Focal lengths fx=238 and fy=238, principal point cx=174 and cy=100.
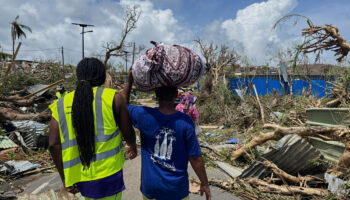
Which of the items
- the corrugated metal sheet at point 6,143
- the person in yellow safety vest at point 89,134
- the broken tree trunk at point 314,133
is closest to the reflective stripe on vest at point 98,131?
the person in yellow safety vest at point 89,134

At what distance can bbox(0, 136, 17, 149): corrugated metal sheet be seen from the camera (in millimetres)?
5324

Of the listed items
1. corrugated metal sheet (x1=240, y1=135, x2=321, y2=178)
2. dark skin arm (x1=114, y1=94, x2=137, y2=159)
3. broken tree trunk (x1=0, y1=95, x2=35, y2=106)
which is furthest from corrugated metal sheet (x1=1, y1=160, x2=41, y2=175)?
corrugated metal sheet (x1=240, y1=135, x2=321, y2=178)

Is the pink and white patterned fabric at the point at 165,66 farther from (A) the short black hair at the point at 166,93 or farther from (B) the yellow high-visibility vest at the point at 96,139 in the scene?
(B) the yellow high-visibility vest at the point at 96,139

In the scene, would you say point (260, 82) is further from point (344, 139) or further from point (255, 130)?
point (344, 139)

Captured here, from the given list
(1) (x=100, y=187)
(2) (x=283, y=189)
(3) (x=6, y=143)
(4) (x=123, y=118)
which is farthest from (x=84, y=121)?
(3) (x=6, y=143)

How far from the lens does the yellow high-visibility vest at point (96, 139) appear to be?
1667mm

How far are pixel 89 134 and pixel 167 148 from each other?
54cm

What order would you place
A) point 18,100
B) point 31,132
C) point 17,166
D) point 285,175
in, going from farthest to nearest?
point 18,100 → point 31,132 → point 17,166 → point 285,175

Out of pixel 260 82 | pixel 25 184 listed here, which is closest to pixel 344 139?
pixel 25 184

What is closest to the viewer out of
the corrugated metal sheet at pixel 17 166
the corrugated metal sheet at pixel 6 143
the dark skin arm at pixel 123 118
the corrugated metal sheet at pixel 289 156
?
the dark skin arm at pixel 123 118

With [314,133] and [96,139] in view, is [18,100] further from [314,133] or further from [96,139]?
[314,133]

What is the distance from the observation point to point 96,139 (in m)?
1.67

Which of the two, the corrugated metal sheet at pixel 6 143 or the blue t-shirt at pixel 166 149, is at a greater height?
the blue t-shirt at pixel 166 149

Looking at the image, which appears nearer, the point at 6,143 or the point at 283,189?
the point at 283,189
